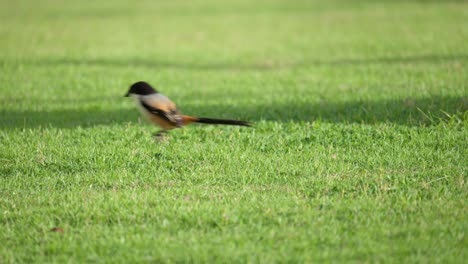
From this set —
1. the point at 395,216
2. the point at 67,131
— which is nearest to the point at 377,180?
the point at 395,216

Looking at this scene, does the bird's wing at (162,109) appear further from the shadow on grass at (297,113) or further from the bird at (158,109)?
the shadow on grass at (297,113)

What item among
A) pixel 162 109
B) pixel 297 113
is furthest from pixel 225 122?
pixel 297 113

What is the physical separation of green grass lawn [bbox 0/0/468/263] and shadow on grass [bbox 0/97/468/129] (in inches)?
1.4

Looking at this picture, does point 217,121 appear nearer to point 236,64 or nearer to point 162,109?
point 162,109

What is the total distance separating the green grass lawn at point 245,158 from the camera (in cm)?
443

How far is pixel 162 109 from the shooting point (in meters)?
6.47

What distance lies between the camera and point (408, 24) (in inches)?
733

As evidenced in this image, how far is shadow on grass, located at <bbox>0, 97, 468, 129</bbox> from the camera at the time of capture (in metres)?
8.09

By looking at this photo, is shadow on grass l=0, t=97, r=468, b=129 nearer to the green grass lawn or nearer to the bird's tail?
the green grass lawn

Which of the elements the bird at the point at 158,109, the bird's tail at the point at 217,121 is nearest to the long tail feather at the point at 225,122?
the bird's tail at the point at 217,121

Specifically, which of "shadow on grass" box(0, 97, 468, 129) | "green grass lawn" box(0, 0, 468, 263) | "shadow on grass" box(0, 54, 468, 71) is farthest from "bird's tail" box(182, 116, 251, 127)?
"shadow on grass" box(0, 54, 468, 71)

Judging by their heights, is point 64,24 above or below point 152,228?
above

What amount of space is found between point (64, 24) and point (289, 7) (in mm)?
9202

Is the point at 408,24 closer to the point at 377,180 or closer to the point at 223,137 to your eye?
the point at 223,137
